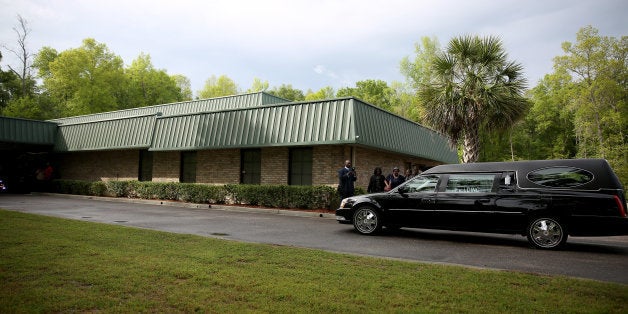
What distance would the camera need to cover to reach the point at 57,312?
11.4 ft

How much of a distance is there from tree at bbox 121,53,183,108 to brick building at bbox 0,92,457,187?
3097cm

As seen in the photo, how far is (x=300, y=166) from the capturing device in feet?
56.5

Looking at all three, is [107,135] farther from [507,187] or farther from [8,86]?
[8,86]

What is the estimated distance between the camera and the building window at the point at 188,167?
67.9ft

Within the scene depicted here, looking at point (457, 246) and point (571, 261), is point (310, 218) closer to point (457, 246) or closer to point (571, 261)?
point (457, 246)

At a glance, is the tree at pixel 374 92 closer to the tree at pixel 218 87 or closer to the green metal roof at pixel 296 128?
the tree at pixel 218 87

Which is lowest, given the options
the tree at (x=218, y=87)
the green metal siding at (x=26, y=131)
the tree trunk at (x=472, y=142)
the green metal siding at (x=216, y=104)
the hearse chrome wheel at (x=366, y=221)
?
the hearse chrome wheel at (x=366, y=221)

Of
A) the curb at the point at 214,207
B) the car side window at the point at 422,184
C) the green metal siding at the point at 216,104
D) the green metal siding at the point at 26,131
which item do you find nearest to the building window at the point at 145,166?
the curb at the point at 214,207

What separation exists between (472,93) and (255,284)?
13735 millimetres

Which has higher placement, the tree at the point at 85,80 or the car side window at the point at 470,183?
the tree at the point at 85,80

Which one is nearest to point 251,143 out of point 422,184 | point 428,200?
point 422,184

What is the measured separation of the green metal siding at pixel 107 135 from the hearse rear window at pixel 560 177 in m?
19.0

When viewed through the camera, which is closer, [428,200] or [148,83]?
[428,200]

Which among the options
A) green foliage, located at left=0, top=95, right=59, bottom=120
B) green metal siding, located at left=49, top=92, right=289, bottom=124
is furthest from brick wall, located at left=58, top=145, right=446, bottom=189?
green foliage, located at left=0, top=95, right=59, bottom=120
